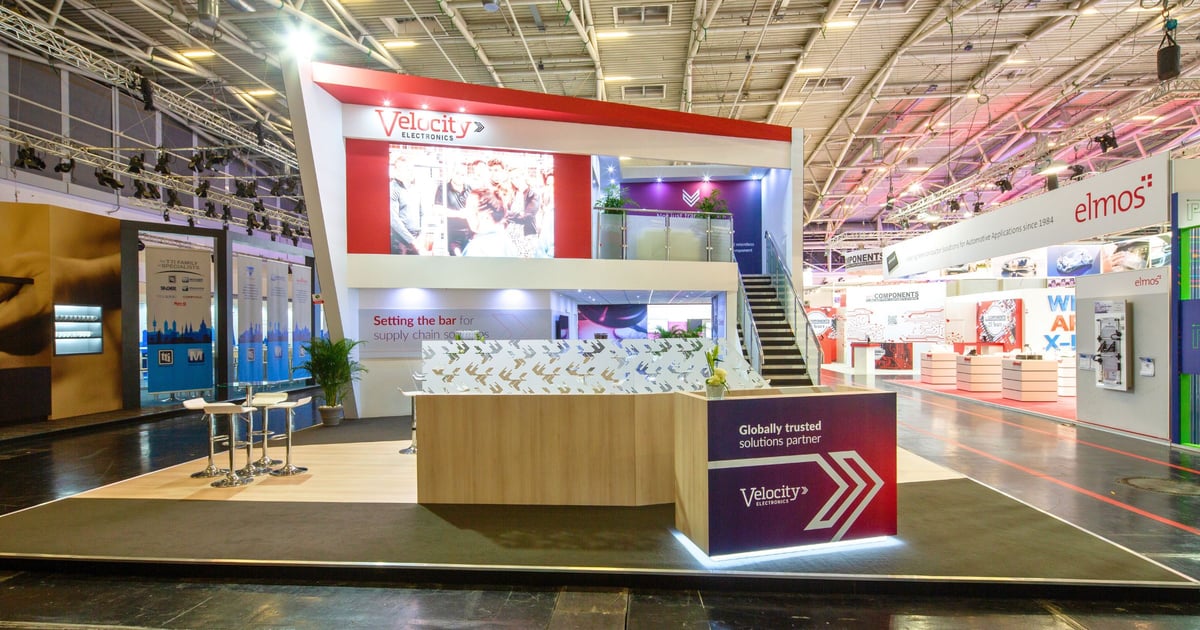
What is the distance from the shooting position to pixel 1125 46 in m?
11.2

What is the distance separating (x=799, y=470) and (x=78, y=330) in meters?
12.5

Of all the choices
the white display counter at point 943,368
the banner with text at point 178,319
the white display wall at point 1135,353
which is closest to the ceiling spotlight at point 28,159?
the banner with text at point 178,319

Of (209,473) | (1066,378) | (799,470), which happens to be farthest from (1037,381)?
(209,473)

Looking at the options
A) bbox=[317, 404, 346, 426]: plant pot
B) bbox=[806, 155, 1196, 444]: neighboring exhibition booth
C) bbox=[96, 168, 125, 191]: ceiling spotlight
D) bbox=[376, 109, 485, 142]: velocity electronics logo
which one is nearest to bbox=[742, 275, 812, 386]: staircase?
bbox=[806, 155, 1196, 444]: neighboring exhibition booth

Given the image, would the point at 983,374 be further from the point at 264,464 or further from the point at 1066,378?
the point at 264,464

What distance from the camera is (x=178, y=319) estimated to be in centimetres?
1127

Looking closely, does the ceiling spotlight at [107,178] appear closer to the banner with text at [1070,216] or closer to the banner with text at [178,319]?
the banner with text at [178,319]

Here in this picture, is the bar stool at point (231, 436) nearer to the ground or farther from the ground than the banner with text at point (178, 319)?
nearer to the ground

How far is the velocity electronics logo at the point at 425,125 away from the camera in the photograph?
977cm

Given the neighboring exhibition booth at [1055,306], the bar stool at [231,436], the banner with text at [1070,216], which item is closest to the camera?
the bar stool at [231,436]

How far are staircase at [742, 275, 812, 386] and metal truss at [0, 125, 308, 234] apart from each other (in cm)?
1466

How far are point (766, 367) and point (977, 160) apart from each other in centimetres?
1451

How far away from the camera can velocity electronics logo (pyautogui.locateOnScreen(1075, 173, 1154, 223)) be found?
294 inches

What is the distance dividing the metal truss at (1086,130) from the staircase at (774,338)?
834 centimetres
